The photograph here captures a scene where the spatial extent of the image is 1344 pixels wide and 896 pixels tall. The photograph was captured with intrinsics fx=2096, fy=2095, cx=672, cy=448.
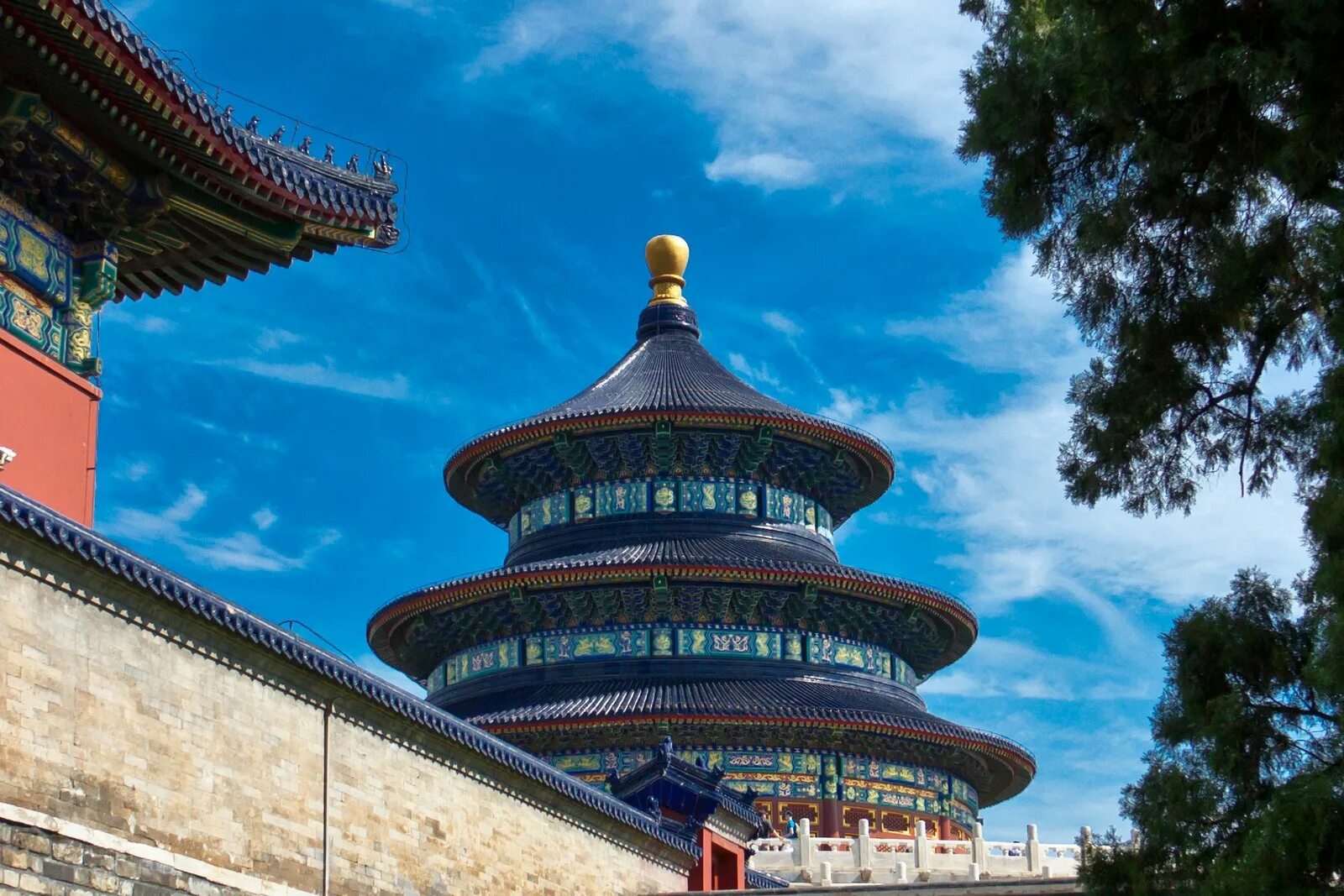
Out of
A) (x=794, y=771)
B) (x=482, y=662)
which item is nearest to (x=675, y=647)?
(x=794, y=771)

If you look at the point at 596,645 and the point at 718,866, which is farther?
the point at 596,645

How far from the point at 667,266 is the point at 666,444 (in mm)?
5777

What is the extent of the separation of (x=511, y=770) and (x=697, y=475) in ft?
53.9

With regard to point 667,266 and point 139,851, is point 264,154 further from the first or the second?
point 667,266

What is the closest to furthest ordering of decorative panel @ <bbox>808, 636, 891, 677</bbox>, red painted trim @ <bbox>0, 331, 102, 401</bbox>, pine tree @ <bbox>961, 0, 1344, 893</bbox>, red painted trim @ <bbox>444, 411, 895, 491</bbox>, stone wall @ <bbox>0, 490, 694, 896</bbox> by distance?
pine tree @ <bbox>961, 0, 1344, 893</bbox> < stone wall @ <bbox>0, 490, 694, 896</bbox> < red painted trim @ <bbox>0, 331, 102, 401</bbox> < decorative panel @ <bbox>808, 636, 891, 677</bbox> < red painted trim @ <bbox>444, 411, 895, 491</bbox>

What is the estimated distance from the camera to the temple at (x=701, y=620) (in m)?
34.8

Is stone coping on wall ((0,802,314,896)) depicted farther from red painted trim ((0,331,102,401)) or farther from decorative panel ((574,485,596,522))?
decorative panel ((574,485,596,522))

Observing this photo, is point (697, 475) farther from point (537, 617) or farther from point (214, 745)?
point (214, 745)

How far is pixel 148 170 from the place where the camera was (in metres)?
19.3

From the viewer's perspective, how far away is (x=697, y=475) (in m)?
39.1

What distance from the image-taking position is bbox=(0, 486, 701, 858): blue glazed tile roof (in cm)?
1573

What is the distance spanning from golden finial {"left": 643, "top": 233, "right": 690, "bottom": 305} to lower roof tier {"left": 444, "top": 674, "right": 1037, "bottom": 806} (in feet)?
34.0

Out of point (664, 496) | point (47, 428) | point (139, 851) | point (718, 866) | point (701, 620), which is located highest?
point (664, 496)

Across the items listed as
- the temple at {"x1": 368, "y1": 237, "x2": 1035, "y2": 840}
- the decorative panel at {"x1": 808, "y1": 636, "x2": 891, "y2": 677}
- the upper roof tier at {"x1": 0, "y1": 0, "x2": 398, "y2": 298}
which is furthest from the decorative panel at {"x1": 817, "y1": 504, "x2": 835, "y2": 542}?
the upper roof tier at {"x1": 0, "y1": 0, "x2": 398, "y2": 298}
